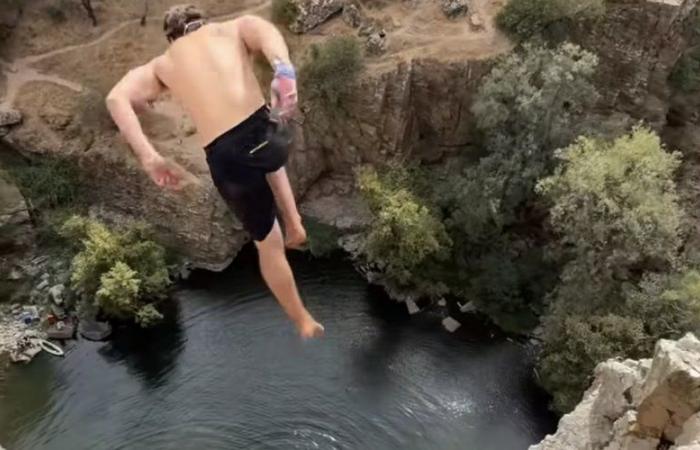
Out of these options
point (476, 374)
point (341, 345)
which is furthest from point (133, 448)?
point (476, 374)

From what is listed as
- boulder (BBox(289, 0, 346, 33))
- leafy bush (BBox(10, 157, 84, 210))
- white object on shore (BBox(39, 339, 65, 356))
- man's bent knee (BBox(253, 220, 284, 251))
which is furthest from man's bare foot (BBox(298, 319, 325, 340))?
leafy bush (BBox(10, 157, 84, 210))

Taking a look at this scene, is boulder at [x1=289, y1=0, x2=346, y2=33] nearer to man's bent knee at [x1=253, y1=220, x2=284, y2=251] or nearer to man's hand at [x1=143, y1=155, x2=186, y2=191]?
man's bent knee at [x1=253, y1=220, x2=284, y2=251]

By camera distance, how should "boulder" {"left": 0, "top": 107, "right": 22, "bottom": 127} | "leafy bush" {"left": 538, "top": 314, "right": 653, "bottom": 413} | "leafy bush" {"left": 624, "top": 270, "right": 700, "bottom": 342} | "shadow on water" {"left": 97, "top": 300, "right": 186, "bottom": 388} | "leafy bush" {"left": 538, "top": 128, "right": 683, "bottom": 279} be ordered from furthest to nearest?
"boulder" {"left": 0, "top": 107, "right": 22, "bottom": 127}, "shadow on water" {"left": 97, "top": 300, "right": 186, "bottom": 388}, "leafy bush" {"left": 538, "top": 314, "right": 653, "bottom": 413}, "leafy bush" {"left": 538, "top": 128, "right": 683, "bottom": 279}, "leafy bush" {"left": 624, "top": 270, "right": 700, "bottom": 342}

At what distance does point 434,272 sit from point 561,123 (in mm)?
4220

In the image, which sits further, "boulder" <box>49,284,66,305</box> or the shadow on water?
"boulder" <box>49,284,66,305</box>

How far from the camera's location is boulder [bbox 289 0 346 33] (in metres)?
18.1

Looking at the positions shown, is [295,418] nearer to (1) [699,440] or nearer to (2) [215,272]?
(2) [215,272]

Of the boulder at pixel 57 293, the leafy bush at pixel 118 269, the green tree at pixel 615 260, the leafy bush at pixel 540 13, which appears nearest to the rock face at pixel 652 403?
the green tree at pixel 615 260

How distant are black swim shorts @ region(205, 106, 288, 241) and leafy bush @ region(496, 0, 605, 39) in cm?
1390

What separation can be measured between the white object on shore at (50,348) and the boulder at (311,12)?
872 cm

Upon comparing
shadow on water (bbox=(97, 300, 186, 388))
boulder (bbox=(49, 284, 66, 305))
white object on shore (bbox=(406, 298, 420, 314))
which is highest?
white object on shore (bbox=(406, 298, 420, 314))

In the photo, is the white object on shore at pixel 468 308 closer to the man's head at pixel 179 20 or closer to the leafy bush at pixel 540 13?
the leafy bush at pixel 540 13

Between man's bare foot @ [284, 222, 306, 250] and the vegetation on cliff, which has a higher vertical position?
man's bare foot @ [284, 222, 306, 250]

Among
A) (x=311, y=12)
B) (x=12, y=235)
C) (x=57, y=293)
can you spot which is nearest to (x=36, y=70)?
(x=12, y=235)
